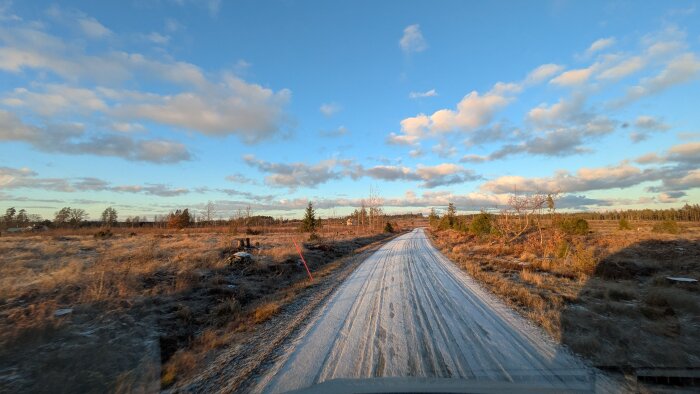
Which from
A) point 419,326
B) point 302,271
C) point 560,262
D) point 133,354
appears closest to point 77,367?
point 133,354

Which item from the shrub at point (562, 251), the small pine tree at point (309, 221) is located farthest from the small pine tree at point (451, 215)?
the shrub at point (562, 251)

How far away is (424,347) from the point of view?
243 inches

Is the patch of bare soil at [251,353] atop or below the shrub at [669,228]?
below

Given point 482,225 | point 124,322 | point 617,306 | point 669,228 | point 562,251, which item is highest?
point 482,225

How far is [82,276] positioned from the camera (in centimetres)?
1095

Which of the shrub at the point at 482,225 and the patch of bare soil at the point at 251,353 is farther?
the shrub at the point at 482,225

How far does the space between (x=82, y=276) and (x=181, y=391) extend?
28.7 ft

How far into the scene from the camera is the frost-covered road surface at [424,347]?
489 cm

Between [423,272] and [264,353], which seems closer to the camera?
[264,353]

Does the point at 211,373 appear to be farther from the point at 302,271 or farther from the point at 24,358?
the point at 302,271

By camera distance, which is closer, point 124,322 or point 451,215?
point 124,322

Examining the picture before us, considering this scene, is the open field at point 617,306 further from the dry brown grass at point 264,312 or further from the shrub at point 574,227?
the shrub at point 574,227

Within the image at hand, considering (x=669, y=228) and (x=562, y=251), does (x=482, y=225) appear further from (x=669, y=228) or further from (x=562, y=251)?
(x=669, y=228)

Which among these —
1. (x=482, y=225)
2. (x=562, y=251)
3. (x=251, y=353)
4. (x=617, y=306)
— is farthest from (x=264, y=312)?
(x=482, y=225)
